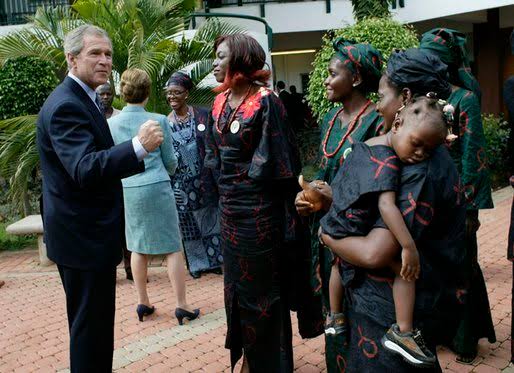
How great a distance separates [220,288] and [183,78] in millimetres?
2097

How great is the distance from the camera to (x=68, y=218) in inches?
116

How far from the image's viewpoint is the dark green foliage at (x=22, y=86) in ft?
27.4

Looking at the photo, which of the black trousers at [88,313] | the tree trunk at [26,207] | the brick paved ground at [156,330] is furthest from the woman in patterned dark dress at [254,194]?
the tree trunk at [26,207]

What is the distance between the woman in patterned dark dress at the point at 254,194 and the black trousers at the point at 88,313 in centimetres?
80

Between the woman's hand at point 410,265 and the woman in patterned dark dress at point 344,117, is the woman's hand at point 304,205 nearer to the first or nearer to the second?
the woman in patterned dark dress at point 344,117

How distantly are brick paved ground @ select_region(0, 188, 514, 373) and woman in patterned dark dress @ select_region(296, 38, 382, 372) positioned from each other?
1.05 meters

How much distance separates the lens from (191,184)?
6016mm

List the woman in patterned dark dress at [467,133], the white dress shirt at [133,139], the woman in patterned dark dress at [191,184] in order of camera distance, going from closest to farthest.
Answer: the white dress shirt at [133,139] < the woman in patterned dark dress at [467,133] < the woman in patterned dark dress at [191,184]

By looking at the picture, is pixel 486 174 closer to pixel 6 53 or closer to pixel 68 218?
pixel 68 218

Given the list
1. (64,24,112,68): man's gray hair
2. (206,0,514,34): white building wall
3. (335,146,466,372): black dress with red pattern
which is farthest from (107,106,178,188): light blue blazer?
(206,0,514,34): white building wall

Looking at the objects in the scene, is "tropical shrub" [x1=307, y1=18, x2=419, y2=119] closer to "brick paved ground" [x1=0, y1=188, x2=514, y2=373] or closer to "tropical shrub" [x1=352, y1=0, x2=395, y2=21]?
"brick paved ground" [x1=0, y1=188, x2=514, y2=373]

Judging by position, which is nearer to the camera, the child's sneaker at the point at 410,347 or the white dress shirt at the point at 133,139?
the child's sneaker at the point at 410,347

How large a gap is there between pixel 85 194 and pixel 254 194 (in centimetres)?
97

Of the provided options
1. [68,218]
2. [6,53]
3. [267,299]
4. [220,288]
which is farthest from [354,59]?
[6,53]
